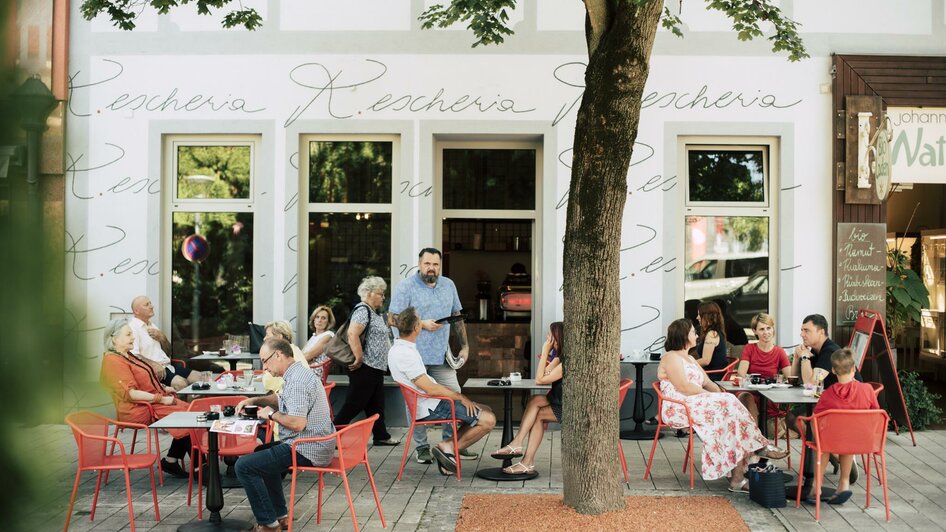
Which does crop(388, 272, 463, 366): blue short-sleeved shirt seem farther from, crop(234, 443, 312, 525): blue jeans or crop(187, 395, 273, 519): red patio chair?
crop(234, 443, 312, 525): blue jeans

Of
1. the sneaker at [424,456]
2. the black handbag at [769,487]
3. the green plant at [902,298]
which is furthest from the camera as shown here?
the green plant at [902,298]

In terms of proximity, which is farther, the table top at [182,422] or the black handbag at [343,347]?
the black handbag at [343,347]

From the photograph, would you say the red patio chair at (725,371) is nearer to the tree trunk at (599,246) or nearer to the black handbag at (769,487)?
the black handbag at (769,487)

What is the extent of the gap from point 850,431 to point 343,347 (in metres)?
4.24

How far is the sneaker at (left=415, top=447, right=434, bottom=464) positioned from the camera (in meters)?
7.69

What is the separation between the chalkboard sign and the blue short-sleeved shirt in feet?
12.5

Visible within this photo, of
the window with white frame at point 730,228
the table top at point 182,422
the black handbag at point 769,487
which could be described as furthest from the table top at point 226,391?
the window with white frame at point 730,228

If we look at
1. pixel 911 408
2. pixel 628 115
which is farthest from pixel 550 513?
pixel 911 408

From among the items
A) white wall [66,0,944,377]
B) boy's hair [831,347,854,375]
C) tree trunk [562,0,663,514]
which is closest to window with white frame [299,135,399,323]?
white wall [66,0,944,377]

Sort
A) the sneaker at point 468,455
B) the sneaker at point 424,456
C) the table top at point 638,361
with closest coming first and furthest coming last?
the sneaker at point 424,456, the sneaker at point 468,455, the table top at point 638,361

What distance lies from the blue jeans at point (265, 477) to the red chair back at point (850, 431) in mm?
3277

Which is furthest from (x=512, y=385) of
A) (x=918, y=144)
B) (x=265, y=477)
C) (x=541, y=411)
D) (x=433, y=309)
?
(x=918, y=144)

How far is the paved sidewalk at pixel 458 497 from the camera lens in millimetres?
5938

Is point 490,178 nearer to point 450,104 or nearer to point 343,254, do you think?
point 450,104
